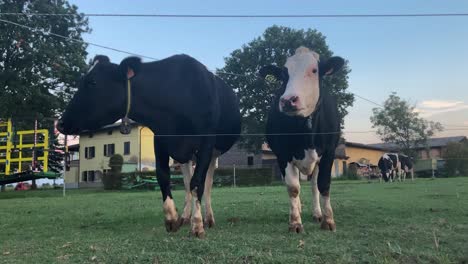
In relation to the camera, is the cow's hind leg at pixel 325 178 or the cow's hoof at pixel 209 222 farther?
the cow's hoof at pixel 209 222

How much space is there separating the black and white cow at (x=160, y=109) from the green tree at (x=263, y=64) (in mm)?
11047

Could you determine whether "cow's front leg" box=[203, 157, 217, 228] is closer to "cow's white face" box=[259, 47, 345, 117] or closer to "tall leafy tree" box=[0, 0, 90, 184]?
"cow's white face" box=[259, 47, 345, 117]

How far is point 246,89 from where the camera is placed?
54.4ft

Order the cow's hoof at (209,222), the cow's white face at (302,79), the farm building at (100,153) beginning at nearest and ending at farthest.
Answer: the cow's white face at (302,79) → the cow's hoof at (209,222) → the farm building at (100,153)

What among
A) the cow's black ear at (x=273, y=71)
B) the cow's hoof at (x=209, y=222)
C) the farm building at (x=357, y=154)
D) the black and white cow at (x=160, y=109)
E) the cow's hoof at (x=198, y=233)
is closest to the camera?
the cow's hoof at (x=198, y=233)

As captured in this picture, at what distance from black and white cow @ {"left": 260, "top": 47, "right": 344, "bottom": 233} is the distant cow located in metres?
24.7

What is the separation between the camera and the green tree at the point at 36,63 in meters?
25.1

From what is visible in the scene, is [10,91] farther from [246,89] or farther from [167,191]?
[167,191]

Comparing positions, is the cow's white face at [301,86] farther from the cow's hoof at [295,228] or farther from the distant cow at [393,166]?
the distant cow at [393,166]

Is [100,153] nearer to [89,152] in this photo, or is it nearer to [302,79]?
[89,152]

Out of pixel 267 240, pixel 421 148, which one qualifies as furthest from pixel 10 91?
pixel 421 148

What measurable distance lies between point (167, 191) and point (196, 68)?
1559 millimetres

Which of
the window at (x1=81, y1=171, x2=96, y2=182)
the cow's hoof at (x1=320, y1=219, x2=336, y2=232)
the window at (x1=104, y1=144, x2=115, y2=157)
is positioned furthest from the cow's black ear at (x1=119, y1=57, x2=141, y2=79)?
the window at (x1=81, y1=171, x2=96, y2=182)

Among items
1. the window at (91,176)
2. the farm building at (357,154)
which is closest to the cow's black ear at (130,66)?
the window at (91,176)
